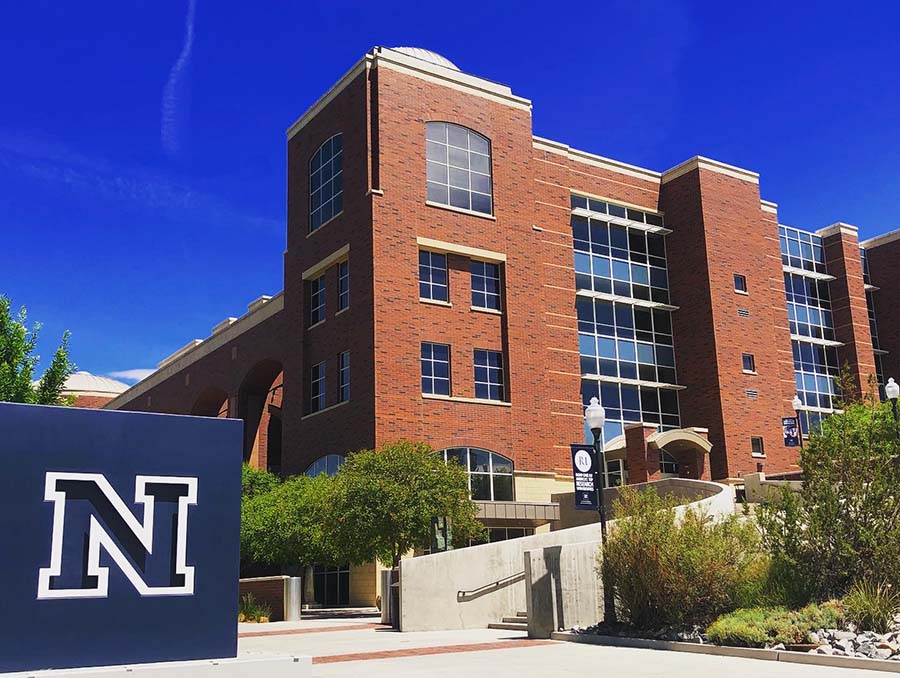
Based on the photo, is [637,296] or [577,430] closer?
[577,430]

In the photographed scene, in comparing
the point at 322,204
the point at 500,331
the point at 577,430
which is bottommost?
the point at 577,430

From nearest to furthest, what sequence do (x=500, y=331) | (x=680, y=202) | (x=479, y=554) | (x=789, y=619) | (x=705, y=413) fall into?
(x=789, y=619) < (x=479, y=554) < (x=500, y=331) < (x=705, y=413) < (x=680, y=202)

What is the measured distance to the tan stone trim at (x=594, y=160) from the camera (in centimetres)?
4434

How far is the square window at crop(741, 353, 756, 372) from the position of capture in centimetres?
4616

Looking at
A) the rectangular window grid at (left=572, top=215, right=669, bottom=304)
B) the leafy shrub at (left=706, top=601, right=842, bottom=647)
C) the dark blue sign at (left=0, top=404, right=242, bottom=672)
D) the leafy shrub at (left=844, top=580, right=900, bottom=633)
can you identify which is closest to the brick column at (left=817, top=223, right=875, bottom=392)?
the rectangular window grid at (left=572, top=215, right=669, bottom=304)

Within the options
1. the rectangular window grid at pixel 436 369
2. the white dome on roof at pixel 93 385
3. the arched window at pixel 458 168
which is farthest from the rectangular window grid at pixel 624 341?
the white dome on roof at pixel 93 385

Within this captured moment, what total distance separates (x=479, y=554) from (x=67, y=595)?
50.5 feet

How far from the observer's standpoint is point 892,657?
42.7 ft

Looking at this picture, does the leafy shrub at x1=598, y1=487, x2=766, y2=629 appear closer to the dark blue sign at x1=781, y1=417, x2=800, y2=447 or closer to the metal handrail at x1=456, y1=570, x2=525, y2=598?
the metal handrail at x1=456, y1=570, x2=525, y2=598

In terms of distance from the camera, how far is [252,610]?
2794 cm

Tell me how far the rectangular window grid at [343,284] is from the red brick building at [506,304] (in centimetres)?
11

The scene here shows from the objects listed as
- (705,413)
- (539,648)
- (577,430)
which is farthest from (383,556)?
(705,413)

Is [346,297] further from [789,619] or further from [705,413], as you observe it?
[789,619]

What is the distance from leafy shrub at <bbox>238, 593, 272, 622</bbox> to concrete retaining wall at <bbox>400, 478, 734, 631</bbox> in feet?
22.5
